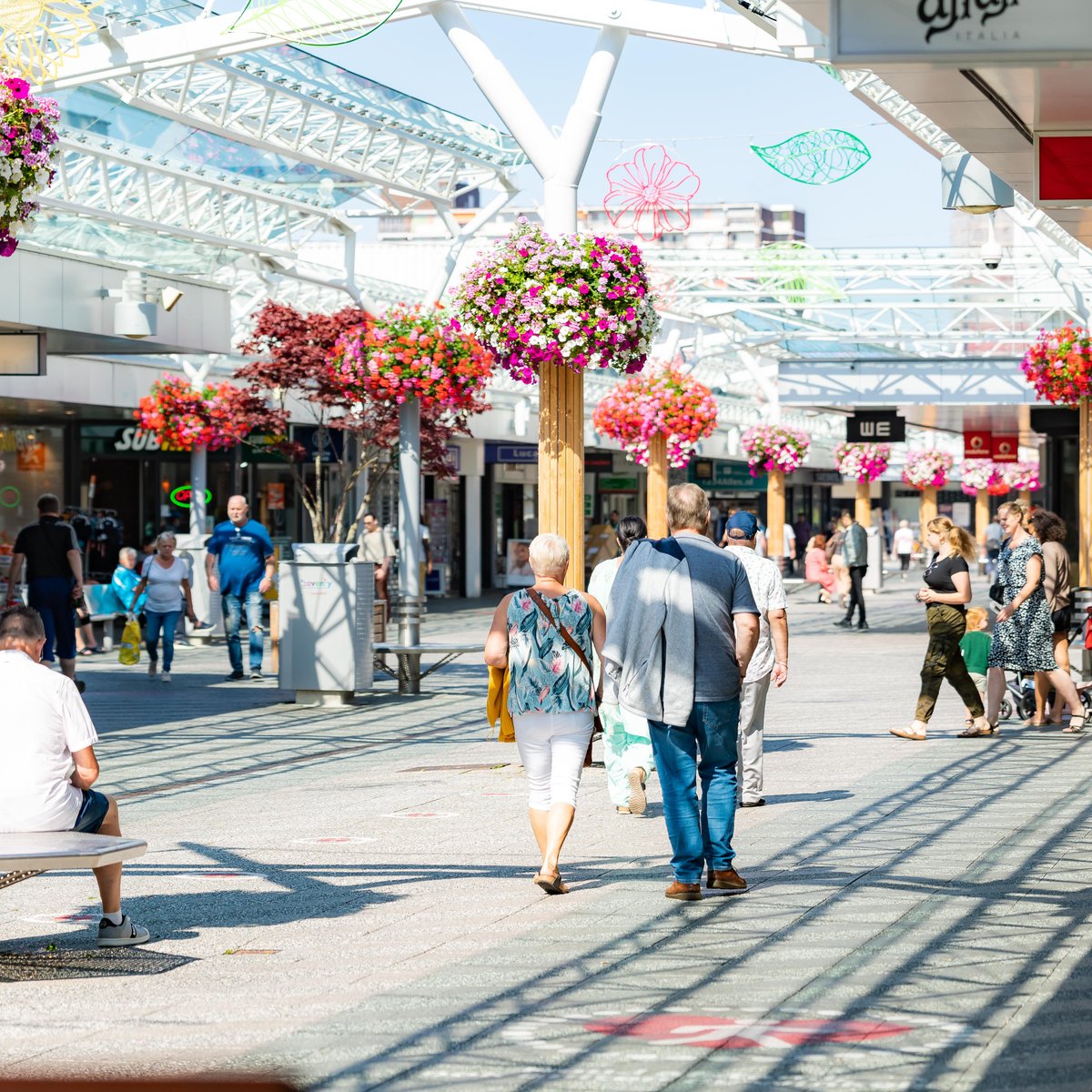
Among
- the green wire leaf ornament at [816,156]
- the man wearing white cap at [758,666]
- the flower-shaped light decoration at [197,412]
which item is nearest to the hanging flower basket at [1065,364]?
the green wire leaf ornament at [816,156]

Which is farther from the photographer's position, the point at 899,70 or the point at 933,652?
the point at 933,652

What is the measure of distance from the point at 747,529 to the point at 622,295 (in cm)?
184

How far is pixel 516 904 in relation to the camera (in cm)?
795

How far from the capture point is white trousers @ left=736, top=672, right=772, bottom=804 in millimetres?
10758

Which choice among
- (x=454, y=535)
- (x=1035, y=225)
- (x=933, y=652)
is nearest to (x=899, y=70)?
(x=933, y=652)

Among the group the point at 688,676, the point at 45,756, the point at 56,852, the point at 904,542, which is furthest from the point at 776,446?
the point at 56,852

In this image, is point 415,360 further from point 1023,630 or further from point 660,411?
point 660,411

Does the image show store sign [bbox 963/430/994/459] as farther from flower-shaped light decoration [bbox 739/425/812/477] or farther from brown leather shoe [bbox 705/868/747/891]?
brown leather shoe [bbox 705/868/747/891]

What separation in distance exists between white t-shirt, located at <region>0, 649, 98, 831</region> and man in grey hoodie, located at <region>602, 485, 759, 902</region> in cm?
235

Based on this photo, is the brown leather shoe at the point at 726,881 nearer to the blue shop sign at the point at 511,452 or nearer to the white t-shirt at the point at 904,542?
the blue shop sign at the point at 511,452

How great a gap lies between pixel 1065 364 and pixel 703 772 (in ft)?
51.1

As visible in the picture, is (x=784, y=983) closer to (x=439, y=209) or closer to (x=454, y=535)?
(x=439, y=209)

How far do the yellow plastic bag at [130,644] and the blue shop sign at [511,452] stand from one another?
64.5 ft

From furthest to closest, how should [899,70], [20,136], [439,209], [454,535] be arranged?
[454,535] → [439,209] → [20,136] → [899,70]
